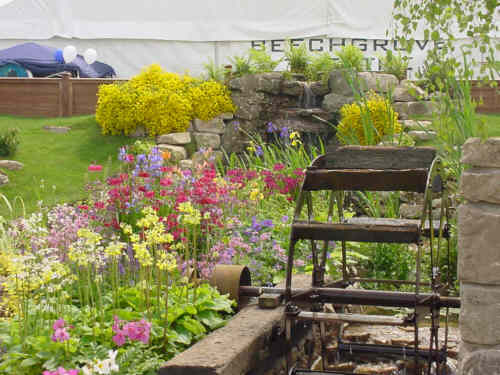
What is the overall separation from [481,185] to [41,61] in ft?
69.9

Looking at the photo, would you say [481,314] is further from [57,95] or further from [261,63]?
[57,95]

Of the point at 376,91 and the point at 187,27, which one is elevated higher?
the point at 187,27

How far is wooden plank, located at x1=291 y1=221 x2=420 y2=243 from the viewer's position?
13.5 feet

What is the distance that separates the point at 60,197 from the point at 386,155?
7.44 meters

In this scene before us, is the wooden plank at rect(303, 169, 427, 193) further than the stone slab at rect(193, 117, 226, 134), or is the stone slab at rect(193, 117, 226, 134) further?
the stone slab at rect(193, 117, 226, 134)

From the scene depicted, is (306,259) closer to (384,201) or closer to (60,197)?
(384,201)

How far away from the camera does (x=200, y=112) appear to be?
13398 mm

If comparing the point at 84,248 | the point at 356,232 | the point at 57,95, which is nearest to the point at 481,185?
the point at 356,232

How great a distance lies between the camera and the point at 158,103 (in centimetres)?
1311

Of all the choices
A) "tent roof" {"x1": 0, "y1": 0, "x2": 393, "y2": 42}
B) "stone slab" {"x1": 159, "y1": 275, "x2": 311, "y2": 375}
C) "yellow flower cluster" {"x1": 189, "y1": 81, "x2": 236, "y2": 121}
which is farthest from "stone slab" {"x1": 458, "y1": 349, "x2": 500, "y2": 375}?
"tent roof" {"x1": 0, "y1": 0, "x2": 393, "y2": 42}

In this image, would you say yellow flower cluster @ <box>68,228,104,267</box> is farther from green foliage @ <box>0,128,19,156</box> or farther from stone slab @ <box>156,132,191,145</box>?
green foliage @ <box>0,128,19,156</box>

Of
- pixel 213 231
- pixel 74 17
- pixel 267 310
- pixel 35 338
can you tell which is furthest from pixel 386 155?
pixel 74 17

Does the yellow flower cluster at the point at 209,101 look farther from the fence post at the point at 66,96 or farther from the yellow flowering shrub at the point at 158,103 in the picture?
the fence post at the point at 66,96

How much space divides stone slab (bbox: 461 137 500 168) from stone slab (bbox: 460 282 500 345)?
0.63m
